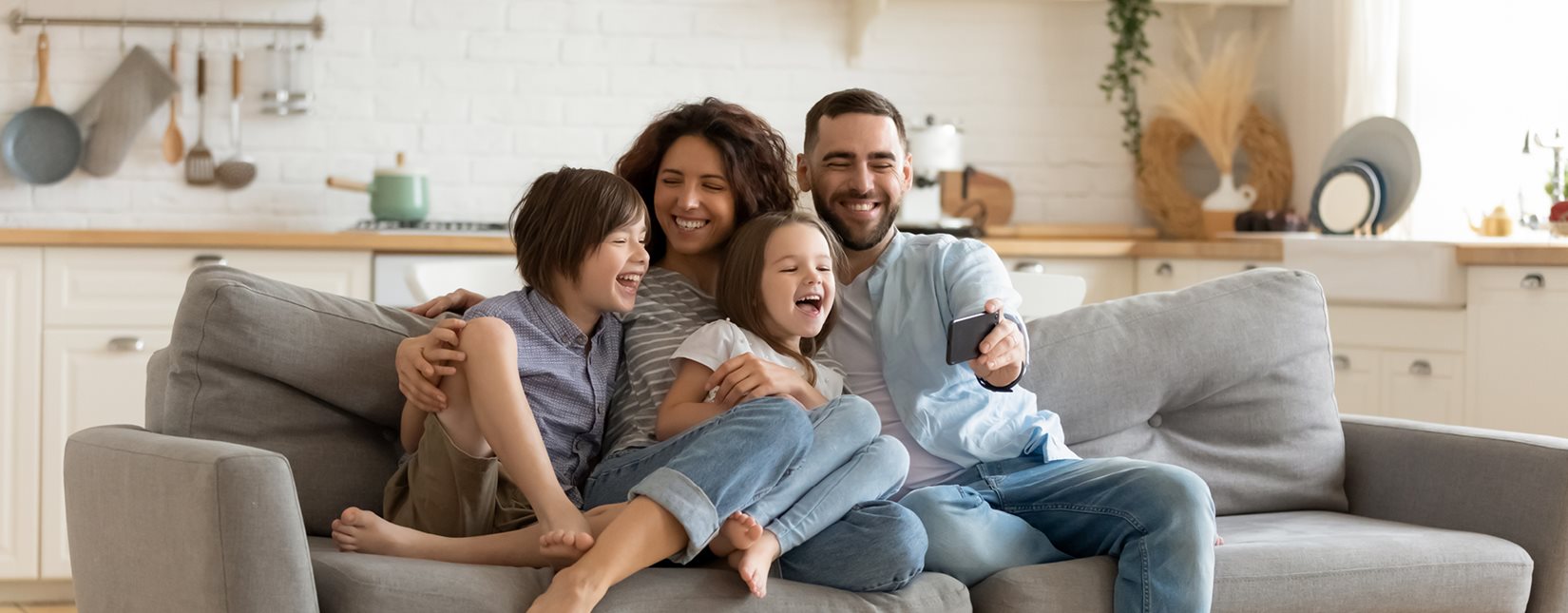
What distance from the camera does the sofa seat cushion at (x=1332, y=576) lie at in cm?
187

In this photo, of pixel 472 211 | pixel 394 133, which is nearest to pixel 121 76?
pixel 394 133

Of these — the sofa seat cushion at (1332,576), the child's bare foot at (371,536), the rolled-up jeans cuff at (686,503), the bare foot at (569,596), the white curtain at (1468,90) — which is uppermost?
the white curtain at (1468,90)

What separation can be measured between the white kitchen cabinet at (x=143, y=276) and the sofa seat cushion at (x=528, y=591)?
5.84ft

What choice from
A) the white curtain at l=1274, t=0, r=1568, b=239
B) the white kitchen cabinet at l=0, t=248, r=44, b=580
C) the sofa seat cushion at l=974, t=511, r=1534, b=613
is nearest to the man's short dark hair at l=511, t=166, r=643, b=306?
the sofa seat cushion at l=974, t=511, r=1534, b=613

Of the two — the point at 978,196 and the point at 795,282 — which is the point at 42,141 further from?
the point at 795,282

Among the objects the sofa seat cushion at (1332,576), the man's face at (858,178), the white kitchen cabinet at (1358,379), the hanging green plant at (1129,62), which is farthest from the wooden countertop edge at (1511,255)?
the man's face at (858,178)

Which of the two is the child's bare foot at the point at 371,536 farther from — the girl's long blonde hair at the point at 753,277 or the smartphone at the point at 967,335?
the smartphone at the point at 967,335

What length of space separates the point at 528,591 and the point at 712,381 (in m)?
0.39

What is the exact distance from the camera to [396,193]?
12.7 feet

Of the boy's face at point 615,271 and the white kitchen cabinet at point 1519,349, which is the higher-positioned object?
the boy's face at point 615,271

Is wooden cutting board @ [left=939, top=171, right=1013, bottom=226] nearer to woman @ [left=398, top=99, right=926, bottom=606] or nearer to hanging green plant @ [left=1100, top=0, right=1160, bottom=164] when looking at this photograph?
hanging green plant @ [left=1100, top=0, right=1160, bottom=164]

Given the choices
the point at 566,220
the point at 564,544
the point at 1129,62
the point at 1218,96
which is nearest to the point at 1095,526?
the point at 564,544

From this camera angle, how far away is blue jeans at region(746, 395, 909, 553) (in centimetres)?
179

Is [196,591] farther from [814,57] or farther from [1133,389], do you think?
[814,57]
